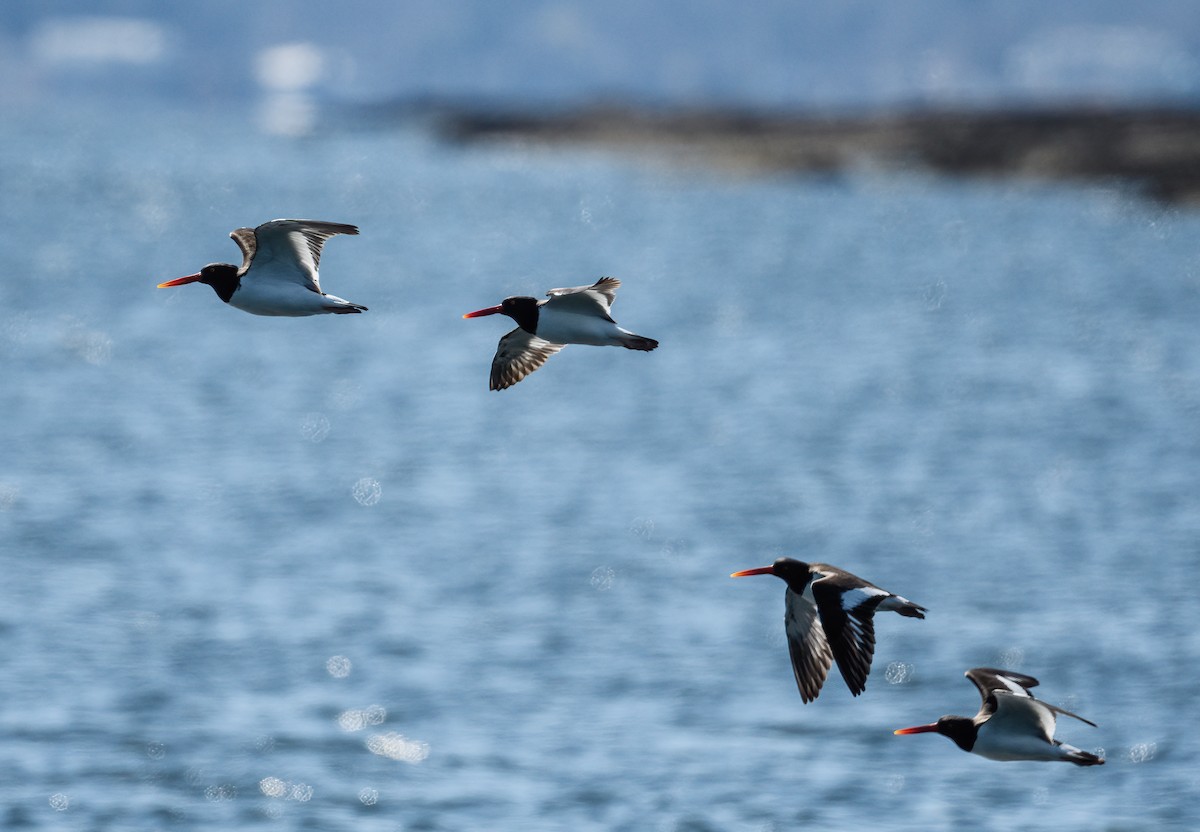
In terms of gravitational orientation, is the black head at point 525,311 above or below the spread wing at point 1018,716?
above

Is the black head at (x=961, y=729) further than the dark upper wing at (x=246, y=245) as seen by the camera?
No

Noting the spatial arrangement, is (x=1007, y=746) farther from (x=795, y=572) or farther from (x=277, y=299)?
(x=277, y=299)

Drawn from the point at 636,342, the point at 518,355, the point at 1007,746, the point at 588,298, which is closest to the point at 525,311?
the point at 588,298

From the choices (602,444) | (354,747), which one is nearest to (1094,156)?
(602,444)

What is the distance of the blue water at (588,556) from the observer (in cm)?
2777

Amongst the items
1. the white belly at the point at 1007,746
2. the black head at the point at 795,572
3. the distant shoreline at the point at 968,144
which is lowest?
the white belly at the point at 1007,746

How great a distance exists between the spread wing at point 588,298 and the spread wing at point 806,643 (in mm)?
2611

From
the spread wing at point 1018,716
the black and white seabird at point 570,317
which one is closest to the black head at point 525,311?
the black and white seabird at point 570,317

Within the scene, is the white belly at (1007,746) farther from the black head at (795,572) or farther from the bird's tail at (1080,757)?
the black head at (795,572)

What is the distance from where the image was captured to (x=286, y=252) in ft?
44.7

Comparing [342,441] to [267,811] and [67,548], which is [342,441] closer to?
[67,548]

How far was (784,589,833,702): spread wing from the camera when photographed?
41.9 ft

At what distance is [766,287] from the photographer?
314ft

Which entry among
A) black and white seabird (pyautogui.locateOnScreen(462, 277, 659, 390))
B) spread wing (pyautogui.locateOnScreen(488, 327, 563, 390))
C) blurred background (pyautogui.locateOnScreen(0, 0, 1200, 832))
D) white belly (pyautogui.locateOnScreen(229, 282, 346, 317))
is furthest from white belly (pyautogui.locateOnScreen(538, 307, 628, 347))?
blurred background (pyautogui.locateOnScreen(0, 0, 1200, 832))
